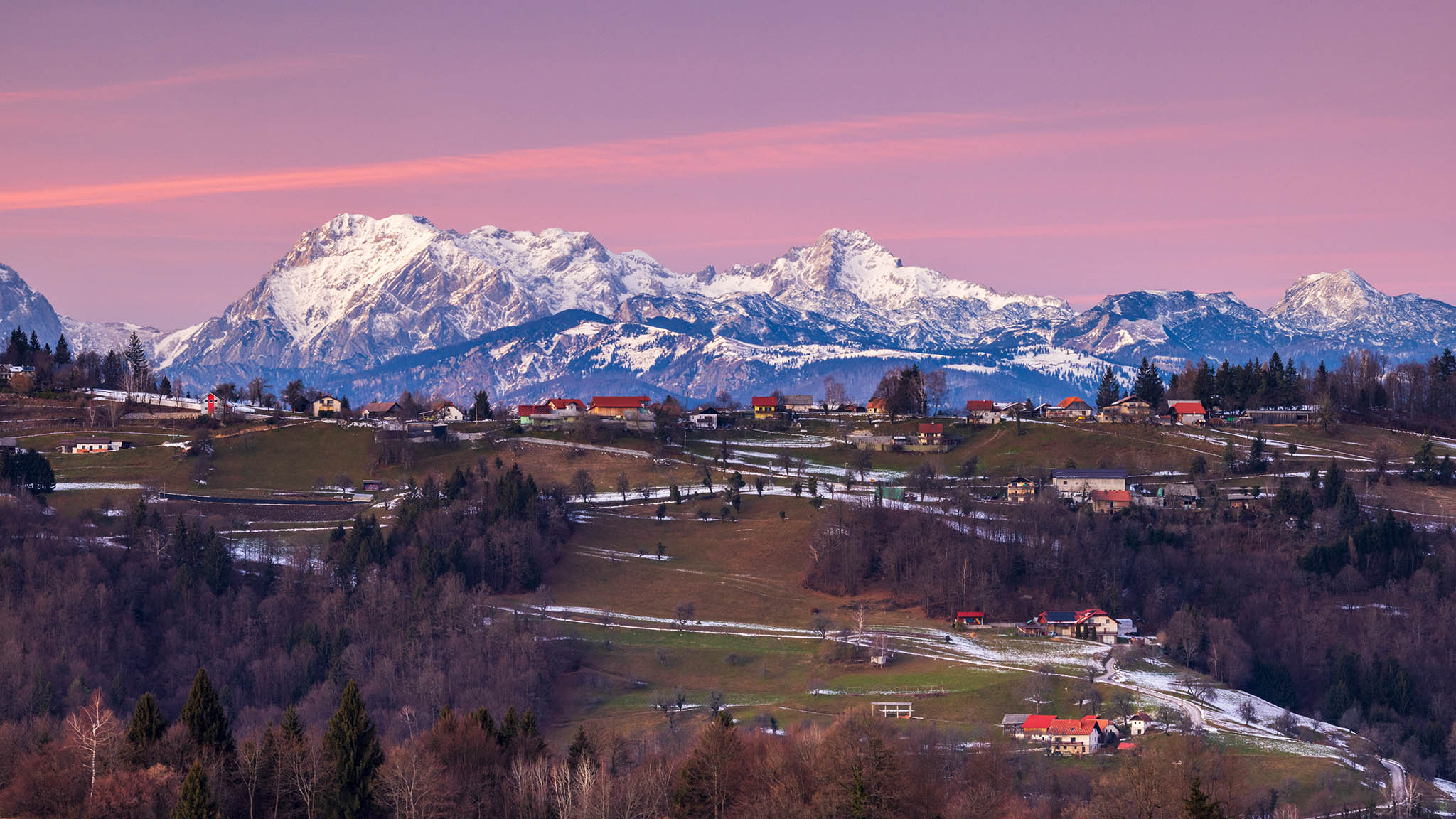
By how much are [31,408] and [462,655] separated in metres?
103

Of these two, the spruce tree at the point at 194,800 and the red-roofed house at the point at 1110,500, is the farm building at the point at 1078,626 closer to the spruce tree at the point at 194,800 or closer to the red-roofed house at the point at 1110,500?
the red-roofed house at the point at 1110,500

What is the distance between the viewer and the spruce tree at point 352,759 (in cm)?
7356

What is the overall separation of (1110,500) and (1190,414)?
4349 centimetres

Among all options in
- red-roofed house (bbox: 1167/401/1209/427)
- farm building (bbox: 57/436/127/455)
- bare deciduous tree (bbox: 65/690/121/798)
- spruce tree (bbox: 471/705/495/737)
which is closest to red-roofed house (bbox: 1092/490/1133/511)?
red-roofed house (bbox: 1167/401/1209/427)

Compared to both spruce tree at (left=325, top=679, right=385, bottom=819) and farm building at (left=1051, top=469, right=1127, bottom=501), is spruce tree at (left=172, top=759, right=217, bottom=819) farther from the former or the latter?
farm building at (left=1051, top=469, right=1127, bottom=501)

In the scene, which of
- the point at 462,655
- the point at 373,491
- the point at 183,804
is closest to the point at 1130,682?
the point at 462,655

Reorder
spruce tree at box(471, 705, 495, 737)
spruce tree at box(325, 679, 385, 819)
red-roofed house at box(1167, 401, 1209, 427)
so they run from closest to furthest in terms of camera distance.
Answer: spruce tree at box(325, 679, 385, 819)
spruce tree at box(471, 705, 495, 737)
red-roofed house at box(1167, 401, 1209, 427)

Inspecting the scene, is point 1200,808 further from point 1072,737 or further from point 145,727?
point 145,727

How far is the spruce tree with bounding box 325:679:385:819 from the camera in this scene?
2896 inches

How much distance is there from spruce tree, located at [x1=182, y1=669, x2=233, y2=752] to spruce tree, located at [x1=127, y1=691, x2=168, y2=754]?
4.74 feet

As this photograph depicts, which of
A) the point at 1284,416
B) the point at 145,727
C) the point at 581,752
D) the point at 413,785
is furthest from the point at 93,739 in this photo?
the point at 1284,416

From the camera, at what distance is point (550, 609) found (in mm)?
134250

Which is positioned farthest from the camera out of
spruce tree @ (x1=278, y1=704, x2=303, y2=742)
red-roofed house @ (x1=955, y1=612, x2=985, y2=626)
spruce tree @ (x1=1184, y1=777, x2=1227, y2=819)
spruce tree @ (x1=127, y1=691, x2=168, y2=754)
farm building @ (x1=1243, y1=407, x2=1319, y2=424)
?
farm building @ (x1=1243, y1=407, x2=1319, y2=424)

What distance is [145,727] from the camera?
2872 inches
